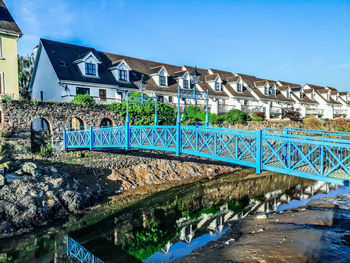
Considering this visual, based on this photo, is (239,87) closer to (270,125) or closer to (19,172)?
(270,125)

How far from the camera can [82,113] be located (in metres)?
21.3

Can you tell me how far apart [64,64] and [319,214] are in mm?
23331

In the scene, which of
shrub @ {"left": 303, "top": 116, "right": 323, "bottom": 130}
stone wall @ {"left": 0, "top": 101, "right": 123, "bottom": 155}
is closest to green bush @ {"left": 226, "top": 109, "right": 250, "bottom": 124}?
shrub @ {"left": 303, "top": 116, "right": 323, "bottom": 130}

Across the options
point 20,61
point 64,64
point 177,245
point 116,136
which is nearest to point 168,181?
point 116,136

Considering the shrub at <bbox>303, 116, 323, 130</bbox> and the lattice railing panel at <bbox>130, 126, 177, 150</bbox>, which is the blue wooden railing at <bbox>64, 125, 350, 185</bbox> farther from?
the shrub at <bbox>303, 116, 323, 130</bbox>

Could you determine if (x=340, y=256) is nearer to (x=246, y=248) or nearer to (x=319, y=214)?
(x=246, y=248)

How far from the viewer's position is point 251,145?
33.5 feet

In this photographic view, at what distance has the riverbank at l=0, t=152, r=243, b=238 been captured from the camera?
38.4 feet

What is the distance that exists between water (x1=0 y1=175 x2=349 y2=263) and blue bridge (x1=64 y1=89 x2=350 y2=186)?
3.05m

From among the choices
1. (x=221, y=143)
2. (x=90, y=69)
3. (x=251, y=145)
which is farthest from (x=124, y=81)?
(x=251, y=145)

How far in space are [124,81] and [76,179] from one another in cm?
1427

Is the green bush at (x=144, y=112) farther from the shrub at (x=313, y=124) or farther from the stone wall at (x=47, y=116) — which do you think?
Answer: the shrub at (x=313, y=124)

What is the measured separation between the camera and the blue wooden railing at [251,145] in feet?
26.8

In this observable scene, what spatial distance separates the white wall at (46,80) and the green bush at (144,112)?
5547 mm
